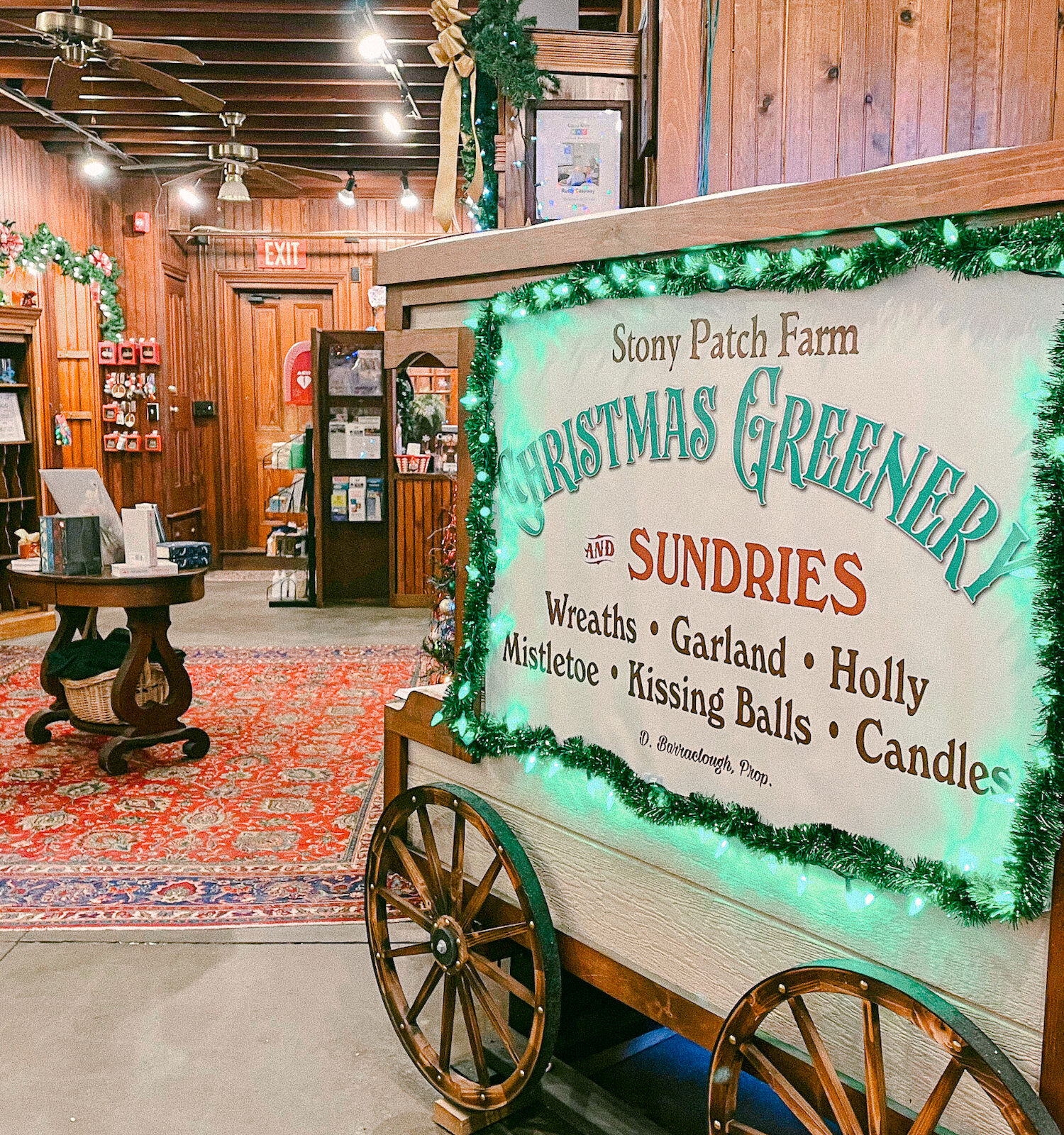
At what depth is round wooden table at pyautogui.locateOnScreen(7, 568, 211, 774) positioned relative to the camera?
4.64 metres

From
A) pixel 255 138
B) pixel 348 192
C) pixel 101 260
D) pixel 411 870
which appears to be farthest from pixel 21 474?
pixel 411 870

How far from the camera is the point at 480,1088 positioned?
217 centimetres

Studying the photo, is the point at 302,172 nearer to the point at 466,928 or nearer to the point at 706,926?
the point at 466,928

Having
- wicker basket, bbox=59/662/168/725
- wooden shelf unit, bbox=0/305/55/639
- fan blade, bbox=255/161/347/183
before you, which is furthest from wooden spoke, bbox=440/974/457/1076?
fan blade, bbox=255/161/347/183

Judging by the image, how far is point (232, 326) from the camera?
38.1 feet

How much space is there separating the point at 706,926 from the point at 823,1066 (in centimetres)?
30

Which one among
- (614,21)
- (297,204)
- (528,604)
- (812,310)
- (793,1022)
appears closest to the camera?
(812,310)

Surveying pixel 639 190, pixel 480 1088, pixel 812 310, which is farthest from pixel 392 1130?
pixel 639 190

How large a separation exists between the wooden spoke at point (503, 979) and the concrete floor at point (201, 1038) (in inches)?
18.2

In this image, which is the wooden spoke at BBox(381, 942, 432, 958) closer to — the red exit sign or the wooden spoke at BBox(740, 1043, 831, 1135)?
the wooden spoke at BBox(740, 1043, 831, 1135)

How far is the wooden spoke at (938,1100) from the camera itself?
4.33 ft

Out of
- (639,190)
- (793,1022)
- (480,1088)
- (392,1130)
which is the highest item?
(639,190)

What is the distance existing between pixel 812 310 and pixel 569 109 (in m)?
1.88

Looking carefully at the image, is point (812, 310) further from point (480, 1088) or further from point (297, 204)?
point (297, 204)
